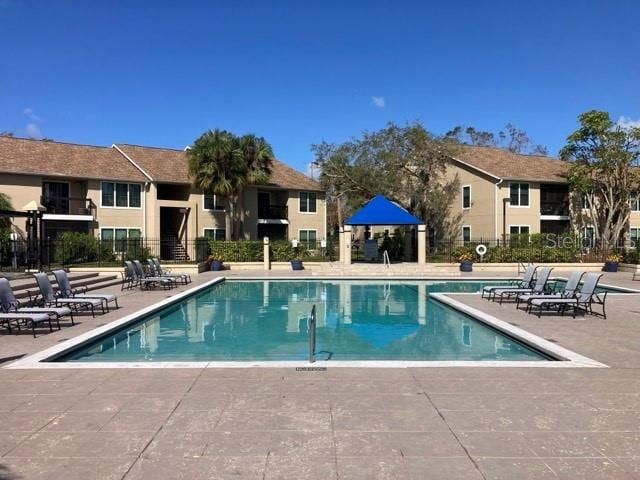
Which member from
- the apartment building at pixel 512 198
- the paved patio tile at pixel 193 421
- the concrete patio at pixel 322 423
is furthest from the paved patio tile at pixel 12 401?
the apartment building at pixel 512 198

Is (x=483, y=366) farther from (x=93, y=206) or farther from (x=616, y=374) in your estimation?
(x=93, y=206)

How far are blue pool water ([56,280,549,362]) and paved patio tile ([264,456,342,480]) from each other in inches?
187

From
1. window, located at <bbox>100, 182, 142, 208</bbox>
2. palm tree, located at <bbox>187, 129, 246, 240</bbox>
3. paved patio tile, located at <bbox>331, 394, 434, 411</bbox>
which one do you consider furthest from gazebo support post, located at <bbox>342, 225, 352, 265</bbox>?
paved patio tile, located at <bbox>331, 394, 434, 411</bbox>

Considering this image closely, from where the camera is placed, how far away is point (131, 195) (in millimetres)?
32562

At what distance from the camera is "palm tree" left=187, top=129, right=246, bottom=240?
31094 millimetres

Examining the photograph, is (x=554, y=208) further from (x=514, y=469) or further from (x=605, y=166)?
(x=514, y=469)

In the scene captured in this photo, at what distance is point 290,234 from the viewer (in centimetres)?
3859

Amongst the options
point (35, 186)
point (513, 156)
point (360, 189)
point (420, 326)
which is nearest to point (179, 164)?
point (35, 186)

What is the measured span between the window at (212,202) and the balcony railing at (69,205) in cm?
715

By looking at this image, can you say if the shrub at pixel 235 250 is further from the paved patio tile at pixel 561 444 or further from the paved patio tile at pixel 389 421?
the paved patio tile at pixel 561 444

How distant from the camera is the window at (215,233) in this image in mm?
35375

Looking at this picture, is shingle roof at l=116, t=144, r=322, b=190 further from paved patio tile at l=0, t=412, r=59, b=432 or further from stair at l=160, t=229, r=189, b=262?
paved patio tile at l=0, t=412, r=59, b=432

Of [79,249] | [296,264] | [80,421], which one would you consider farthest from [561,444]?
[79,249]

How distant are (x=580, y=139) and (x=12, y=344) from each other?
35207 millimetres
